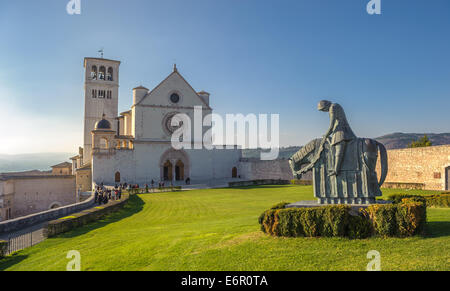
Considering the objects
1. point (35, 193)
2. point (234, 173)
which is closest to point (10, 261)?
point (35, 193)

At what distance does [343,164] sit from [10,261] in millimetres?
10581

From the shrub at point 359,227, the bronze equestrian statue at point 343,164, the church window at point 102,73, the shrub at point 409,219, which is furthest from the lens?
the church window at point 102,73

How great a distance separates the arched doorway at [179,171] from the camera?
147 ft

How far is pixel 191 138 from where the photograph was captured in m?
45.2

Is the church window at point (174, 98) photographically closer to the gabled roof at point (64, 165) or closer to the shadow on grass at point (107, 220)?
the shadow on grass at point (107, 220)

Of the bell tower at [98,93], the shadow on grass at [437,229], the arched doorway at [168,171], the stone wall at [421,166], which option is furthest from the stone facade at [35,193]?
the shadow on grass at [437,229]

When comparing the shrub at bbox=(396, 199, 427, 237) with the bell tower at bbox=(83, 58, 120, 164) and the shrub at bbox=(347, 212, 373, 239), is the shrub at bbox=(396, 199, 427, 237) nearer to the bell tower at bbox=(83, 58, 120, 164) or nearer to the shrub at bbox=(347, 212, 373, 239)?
the shrub at bbox=(347, 212, 373, 239)

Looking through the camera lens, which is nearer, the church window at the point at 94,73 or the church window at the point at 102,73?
the church window at the point at 94,73

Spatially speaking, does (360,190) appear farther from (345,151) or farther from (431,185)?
(431,185)

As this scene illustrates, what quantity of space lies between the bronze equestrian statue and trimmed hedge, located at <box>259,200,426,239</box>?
1.16m

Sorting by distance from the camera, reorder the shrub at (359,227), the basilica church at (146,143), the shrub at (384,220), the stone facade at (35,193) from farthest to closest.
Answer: the basilica church at (146,143) → the stone facade at (35,193) → the shrub at (359,227) → the shrub at (384,220)

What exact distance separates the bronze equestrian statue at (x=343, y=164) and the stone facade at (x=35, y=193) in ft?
124
